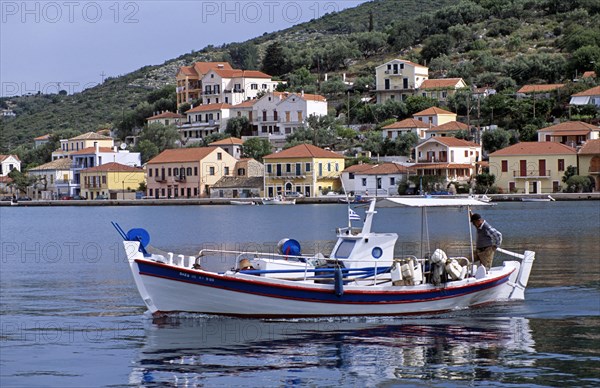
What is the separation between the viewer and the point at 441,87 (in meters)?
122

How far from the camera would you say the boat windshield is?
25.6m

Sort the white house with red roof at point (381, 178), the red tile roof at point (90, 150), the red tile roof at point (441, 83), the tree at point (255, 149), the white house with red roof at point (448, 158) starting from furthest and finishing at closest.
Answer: the red tile roof at point (90, 150) < the red tile roof at point (441, 83) < the tree at point (255, 149) < the white house with red roof at point (381, 178) < the white house with red roof at point (448, 158)

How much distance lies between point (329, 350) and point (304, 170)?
81.9 m

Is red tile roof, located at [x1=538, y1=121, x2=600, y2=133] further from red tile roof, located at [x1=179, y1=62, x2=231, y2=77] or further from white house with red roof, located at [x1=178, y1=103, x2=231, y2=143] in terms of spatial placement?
red tile roof, located at [x1=179, y1=62, x2=231, y2=77]

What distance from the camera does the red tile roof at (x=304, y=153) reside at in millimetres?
102688

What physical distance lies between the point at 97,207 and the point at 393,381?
9662cm

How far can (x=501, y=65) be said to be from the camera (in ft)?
421

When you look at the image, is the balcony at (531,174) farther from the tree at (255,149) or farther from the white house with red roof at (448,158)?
the tree at (255,149)

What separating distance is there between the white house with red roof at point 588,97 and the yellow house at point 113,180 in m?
47.5

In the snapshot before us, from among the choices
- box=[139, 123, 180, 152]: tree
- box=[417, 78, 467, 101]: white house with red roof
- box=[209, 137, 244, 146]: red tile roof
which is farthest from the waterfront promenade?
box=[417, 78, 467, 101]: white house with red roof

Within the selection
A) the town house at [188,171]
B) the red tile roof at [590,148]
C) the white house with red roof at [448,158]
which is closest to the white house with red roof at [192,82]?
the town house at [188,171]

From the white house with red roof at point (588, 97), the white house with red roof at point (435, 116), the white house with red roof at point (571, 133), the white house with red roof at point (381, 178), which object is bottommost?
the white house with red roof at point (381, 178)

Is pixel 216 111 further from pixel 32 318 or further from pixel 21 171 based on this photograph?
pixel 32 318

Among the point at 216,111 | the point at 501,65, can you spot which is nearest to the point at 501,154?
the point at 501,65
